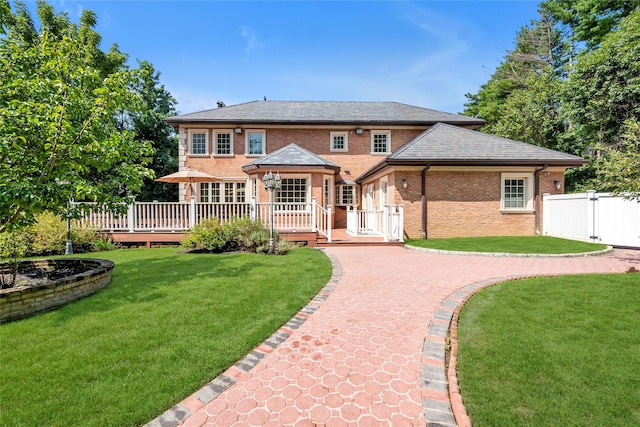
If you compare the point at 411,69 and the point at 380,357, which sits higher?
the point at 411,69

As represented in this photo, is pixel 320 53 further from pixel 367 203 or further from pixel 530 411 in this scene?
pixel 530 411

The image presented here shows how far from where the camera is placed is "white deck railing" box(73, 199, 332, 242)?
37.8ft

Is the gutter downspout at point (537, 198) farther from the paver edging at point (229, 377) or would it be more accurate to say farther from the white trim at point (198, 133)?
the white trim at point (198, 133)

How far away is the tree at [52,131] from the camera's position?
4.71 meters

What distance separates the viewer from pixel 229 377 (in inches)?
116

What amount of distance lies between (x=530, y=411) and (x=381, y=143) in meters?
17.8

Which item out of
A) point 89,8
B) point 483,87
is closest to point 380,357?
point 89,8

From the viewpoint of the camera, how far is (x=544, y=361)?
3074 millimetres

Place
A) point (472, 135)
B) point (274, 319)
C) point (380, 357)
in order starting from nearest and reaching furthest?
1. point (380, 357)
2. point (274, 319)
3. point (472, 135)

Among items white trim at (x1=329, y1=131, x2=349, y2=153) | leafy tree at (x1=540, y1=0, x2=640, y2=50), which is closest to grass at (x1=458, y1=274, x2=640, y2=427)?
white trim at (x1=329, y1=131, x2=349, y2=153)

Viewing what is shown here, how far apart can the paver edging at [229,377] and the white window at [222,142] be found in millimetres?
15543

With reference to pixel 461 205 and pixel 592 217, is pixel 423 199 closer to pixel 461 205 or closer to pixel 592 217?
pixel 461 205

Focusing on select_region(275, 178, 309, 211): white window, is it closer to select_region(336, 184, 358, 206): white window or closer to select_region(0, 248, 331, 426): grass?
select_region(336, 184, 358, 206): white window

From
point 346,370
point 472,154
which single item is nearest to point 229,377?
point 346,370
